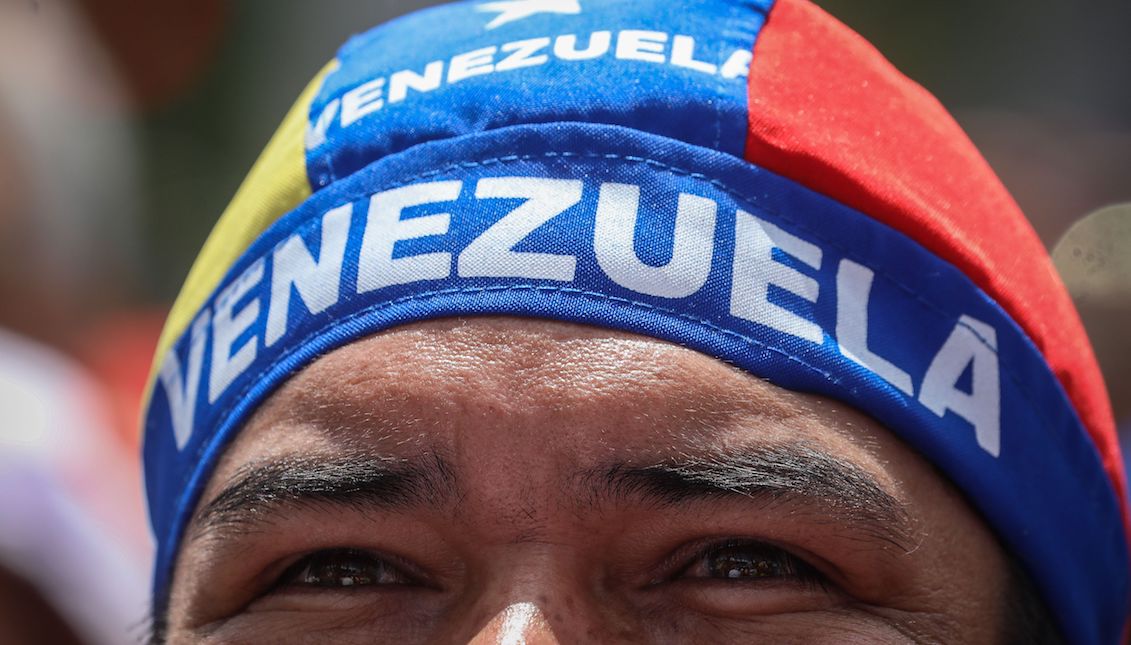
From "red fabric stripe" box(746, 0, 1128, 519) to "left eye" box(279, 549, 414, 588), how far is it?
77 centimetres

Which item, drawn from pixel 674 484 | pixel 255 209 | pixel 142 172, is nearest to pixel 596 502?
pixel 674 484

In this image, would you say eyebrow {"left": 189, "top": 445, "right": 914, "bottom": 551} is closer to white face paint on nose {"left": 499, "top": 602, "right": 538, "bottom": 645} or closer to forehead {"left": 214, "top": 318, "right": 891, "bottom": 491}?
forehead {"left": 214, "top": 318, "right": 891, "bottom": 491}

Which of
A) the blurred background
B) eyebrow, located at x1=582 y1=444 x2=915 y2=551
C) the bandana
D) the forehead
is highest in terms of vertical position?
the blurred background

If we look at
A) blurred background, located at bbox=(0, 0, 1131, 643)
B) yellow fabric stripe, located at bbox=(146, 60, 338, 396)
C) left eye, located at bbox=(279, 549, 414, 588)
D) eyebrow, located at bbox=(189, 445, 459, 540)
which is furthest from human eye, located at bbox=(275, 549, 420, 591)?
blurred background, located at bbox=(0, 0, 1131, 643)

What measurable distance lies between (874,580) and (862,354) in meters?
0.30

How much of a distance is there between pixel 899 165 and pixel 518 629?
0.85m

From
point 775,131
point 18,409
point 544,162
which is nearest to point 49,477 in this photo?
point 18,409

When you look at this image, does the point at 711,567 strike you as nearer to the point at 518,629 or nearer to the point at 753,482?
the point at 753,482

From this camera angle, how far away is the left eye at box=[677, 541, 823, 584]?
66.4 inches

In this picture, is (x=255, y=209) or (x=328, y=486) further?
(x=255, y=209)

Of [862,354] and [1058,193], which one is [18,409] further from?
[1058,193]

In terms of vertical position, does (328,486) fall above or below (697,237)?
below

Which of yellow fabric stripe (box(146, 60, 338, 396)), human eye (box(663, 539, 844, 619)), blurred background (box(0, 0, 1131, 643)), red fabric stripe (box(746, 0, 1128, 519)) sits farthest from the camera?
blurred background (box(0, 0, 1131, 643))

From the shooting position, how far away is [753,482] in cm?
159
